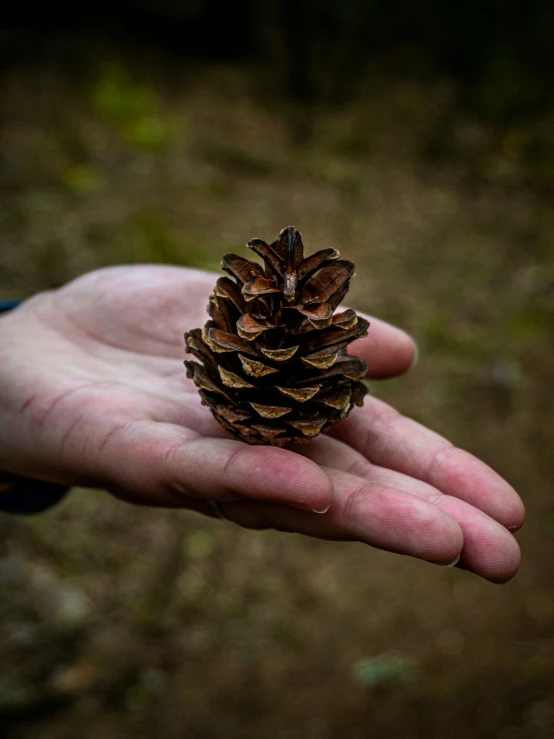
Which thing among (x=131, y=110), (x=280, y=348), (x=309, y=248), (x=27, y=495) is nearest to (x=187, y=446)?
(x=280, y=348)

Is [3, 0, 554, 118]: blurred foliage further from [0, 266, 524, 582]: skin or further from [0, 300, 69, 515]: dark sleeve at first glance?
[0, 300, 69, 515]: dark sleeve

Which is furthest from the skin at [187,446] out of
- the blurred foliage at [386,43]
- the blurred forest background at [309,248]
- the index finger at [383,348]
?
the blurred foliage at [386,43]

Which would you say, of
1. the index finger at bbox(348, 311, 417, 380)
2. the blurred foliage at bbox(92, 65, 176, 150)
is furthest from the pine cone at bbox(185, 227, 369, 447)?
the blurred foliage at bbox(92, 65, 176, 150)

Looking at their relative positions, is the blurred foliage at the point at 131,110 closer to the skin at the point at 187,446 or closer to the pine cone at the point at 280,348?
the skin at the point at 187,446

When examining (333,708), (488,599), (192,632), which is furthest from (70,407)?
(488,599)

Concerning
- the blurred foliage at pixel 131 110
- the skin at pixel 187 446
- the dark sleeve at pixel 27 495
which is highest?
the blurred foliage at pixel 131 110

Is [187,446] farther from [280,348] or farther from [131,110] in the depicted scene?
[131,110]
